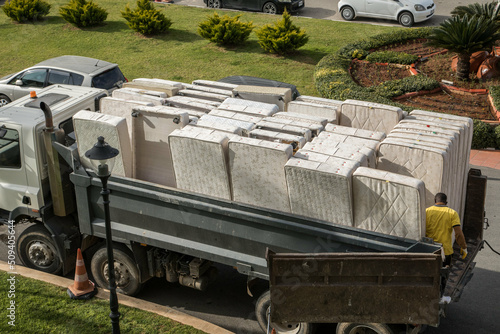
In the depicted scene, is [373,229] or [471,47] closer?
[373,229]

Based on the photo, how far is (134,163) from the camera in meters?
8.41

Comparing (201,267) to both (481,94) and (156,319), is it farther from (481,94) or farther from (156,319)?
(481,94)

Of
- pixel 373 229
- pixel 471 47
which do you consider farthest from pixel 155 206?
pixel 471 47

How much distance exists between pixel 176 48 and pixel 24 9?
706cm

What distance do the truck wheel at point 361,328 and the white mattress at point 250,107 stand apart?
3052mm

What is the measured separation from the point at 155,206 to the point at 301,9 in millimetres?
19156

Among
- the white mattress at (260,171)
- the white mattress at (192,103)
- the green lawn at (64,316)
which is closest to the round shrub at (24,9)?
the white mattress at (192,103)

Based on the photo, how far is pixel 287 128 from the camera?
26.3 ft

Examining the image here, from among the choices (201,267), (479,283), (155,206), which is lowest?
(479,283)

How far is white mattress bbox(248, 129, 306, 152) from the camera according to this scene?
25.2 ft

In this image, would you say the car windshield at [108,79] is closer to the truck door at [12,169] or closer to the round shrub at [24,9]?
the truck door at [12,169]

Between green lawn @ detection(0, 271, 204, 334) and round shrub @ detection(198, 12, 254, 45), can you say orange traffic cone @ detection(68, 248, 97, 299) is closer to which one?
green lawn @ detection(0, 271, 204, 334)

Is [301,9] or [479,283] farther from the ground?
[301,9]

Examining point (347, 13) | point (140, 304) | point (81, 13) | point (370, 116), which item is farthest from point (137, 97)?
point (347, 13)
